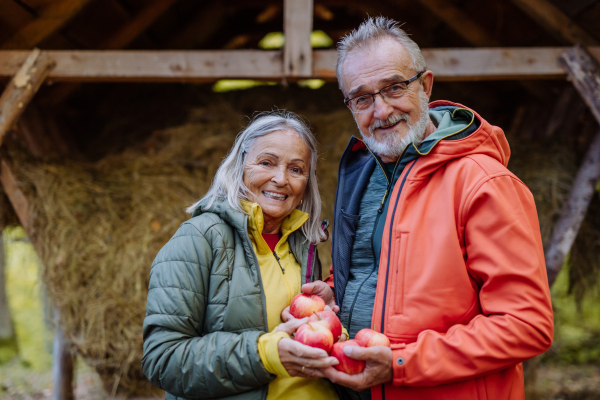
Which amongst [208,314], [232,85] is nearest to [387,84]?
[208,314]

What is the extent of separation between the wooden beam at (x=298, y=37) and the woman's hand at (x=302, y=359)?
198 centimetres

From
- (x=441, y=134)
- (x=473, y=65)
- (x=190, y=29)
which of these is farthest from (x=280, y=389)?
(x=190, y=29)

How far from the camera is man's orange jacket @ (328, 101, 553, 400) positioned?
129cm

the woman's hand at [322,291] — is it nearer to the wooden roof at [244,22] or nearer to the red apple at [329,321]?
the red apple at [329,321]

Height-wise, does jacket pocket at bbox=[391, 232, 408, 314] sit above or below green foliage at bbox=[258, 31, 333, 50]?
below

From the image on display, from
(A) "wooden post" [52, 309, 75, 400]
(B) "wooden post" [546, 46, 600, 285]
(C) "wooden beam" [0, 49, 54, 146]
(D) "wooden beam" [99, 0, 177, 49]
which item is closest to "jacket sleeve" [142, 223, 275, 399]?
(C) "wooden beam" [0, 49, 54, 146]

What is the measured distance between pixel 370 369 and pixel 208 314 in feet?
1.98

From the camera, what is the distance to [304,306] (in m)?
1.55

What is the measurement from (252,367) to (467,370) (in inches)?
26.4

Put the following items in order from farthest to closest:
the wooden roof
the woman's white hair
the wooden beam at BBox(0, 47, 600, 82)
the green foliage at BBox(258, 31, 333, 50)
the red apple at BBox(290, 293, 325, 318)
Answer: the green foliage at BBox(258, 31, 333, 50) → the wooden roof → the wooden beam at BBox(0, 47, 600, 82) → the woman's white hair → the red apple at BBox(290, 293, 325, 318)

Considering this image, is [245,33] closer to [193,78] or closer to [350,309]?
[193,78]

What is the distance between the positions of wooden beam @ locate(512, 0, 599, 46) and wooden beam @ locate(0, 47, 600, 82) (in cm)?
23

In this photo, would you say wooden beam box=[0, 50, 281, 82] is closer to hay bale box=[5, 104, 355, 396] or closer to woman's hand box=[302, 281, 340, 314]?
hay bale box=[5, 104, 355, 396]

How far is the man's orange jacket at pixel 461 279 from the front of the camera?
4.25 feet
